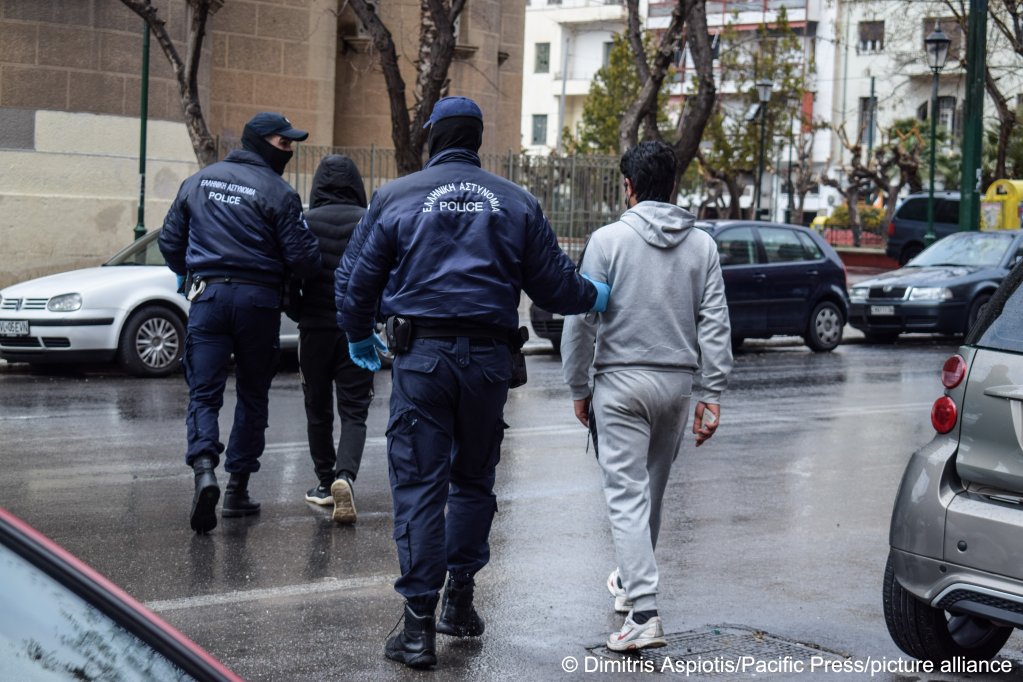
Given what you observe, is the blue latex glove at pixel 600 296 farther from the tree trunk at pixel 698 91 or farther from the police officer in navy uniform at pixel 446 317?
the tree trunk at pixel 698 91

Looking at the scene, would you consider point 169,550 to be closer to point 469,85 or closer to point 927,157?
point 469,85

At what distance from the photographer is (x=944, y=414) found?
4996 mm

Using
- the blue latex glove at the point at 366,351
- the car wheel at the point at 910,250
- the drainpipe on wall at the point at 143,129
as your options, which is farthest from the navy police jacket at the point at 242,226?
the car wheel at the point at 910,250

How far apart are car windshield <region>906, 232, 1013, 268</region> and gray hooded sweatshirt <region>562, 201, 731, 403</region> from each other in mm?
15597

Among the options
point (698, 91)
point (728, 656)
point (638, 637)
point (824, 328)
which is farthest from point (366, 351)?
point (698, 91)

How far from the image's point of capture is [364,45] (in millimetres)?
26203

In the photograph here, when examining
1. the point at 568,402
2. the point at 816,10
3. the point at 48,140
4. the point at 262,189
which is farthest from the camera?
the point at 816,10

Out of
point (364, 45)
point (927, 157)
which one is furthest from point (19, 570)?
point (927, 157)

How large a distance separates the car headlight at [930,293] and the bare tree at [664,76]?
3.65 metres

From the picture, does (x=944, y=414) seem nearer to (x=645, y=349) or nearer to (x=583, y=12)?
(x=645, y=349)

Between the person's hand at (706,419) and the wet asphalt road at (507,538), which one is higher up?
the person's hand at (706,419)

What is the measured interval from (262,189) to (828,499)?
366 centimetres

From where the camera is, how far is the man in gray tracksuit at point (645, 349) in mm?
5457

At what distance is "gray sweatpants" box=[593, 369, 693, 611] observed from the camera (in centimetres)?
539
